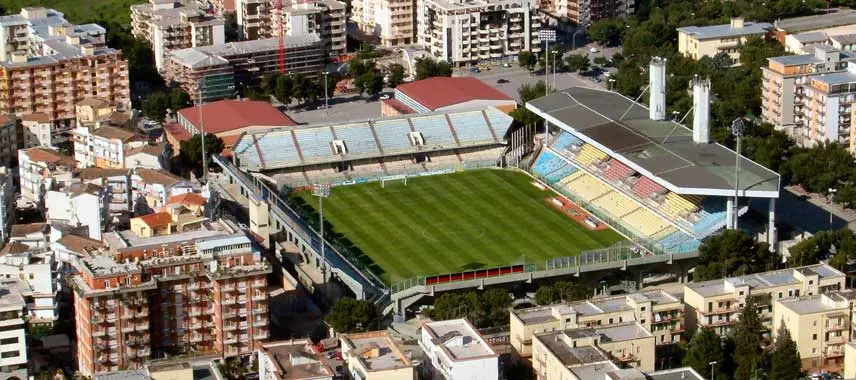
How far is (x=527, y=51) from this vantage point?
82.1 m

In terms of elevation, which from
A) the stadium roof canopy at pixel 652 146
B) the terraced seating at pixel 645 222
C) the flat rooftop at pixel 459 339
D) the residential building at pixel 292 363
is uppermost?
the stadium roof canopy at pixel 652 146

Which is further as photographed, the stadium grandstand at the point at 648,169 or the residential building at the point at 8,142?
the residential building at the point at 8,142

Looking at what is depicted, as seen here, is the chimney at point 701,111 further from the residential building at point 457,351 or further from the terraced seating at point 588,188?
the residential building at point 457,351

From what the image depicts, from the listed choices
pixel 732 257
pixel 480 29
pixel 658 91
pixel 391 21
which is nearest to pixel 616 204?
pixel 658 91

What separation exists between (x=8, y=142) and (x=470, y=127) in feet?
53.9

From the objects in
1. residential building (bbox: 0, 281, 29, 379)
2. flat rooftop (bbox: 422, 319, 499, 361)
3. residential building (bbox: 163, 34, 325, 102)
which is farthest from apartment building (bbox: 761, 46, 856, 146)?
residential building (bbox: 0, 281, 29, 379)

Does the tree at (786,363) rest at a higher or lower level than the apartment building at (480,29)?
lower

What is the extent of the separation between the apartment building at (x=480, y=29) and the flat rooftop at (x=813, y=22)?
10.6 meters

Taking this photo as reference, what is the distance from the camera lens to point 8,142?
69125 millimetres

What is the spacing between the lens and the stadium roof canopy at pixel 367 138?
66.7 metres

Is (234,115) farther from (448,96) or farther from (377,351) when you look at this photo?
(377,351)

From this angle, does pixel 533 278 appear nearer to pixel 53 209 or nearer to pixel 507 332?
pixel 507 332

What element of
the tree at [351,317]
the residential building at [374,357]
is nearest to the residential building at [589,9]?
the tree at [351,317]

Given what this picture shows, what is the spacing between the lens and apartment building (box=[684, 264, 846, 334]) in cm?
5059
